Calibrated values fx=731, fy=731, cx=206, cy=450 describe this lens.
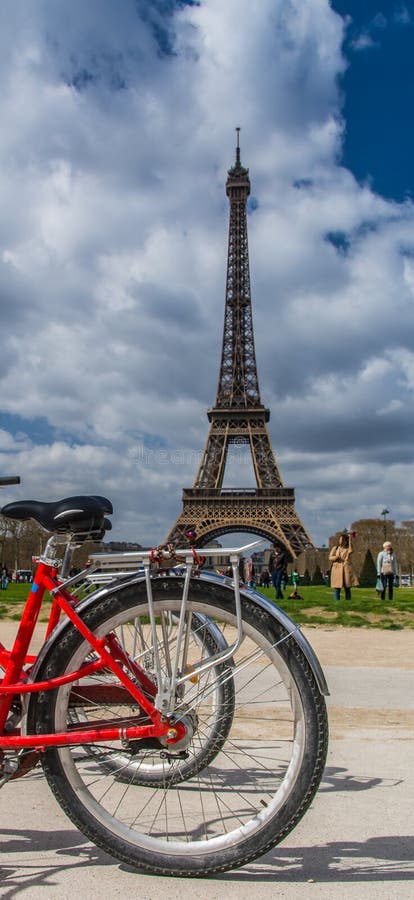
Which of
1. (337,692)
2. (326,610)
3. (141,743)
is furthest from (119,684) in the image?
(326,610)

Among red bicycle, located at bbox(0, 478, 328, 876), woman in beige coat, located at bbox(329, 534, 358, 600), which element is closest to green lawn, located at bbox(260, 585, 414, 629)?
woman in beige coat, located at bbox(329, 534, 358, 600)

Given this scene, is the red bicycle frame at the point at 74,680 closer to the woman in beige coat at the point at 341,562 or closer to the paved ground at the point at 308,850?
the paved ground at the point at 308,850

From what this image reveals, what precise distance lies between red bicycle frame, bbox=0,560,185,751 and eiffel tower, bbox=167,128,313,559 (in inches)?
1952

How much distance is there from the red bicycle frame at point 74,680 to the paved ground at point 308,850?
1.32 ft

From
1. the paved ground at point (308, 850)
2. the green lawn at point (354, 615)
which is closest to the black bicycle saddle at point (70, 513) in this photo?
the paved ground at point (308, 850)

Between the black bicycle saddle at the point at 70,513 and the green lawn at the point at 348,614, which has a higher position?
the black bicycle saddle at the point at 70,513

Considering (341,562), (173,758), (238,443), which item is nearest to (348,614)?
(341,562)

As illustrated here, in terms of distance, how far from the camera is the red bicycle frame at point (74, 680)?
2445mm

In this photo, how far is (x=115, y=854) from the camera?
237 centimetres

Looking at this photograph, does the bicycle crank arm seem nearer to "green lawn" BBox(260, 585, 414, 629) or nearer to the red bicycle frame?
the red bicycle frame

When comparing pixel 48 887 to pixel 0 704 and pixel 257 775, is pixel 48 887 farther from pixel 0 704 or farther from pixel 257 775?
pixel 257 775

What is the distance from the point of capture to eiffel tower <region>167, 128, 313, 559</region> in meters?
58.3

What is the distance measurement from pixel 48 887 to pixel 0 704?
595mm

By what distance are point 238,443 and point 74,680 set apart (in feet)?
202
